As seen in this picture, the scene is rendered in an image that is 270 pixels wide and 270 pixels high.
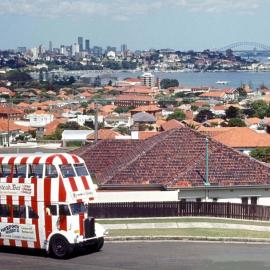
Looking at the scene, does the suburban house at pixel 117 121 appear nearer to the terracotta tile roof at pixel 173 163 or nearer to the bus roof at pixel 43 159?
the terracotta tile roof at pixel 173 163

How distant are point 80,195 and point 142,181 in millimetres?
10161

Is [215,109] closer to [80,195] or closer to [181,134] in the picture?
[181,134]

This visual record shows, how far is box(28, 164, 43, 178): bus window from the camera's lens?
19.0 m

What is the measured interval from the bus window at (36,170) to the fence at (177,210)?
6143mm

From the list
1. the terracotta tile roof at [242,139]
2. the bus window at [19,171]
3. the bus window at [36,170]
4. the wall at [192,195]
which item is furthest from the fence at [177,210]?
the terracotta tile roof at [242,139]

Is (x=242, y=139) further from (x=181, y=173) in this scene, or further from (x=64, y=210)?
(x=64, y=210)

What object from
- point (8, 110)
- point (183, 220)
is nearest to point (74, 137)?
point (183, 220)

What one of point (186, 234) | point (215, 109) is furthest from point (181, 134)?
point (215, 109)

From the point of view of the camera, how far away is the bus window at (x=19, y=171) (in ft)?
63.4

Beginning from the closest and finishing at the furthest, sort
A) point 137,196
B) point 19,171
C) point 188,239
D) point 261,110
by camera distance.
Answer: point 19,171 → point 188,239 → point 137,196 → point 261,110

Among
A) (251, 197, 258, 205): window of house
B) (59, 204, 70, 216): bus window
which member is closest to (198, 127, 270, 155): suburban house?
(251, 197, 258, 205): window of house

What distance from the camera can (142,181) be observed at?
94.8ft

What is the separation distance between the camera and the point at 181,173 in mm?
29172

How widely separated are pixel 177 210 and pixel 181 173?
12.2ft
